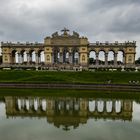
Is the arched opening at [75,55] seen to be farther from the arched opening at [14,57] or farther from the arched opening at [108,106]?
the arched opening at [108,106]

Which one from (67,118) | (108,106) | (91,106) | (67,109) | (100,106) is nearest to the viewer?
(67,118)

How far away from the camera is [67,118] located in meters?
29.0

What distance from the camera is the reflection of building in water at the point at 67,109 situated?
96.8ft

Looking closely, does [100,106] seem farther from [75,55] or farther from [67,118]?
[75,55]

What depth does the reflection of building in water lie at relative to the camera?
96.8ft

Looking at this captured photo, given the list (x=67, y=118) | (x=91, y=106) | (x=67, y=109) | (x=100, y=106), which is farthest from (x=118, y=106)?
(x=67, y=118)

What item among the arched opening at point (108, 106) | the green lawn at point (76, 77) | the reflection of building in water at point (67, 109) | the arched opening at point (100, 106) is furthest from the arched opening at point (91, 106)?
the green lawn at point (76, 77)

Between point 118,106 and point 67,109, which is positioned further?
point 118,106

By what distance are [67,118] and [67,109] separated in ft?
17.6

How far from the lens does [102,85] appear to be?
58.3 meters

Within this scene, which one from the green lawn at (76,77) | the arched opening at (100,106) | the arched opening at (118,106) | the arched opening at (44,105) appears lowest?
the arched opening at (118,106)

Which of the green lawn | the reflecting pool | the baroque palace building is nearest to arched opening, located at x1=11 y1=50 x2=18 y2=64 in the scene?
the baroque palace building

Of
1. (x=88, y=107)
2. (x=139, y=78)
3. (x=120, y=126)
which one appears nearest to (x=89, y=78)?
(x=139, y=78)

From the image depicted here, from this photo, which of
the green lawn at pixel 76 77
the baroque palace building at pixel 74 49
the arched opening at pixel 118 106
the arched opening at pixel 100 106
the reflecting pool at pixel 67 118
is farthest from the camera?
the baroque palace building at pixel 74 49
